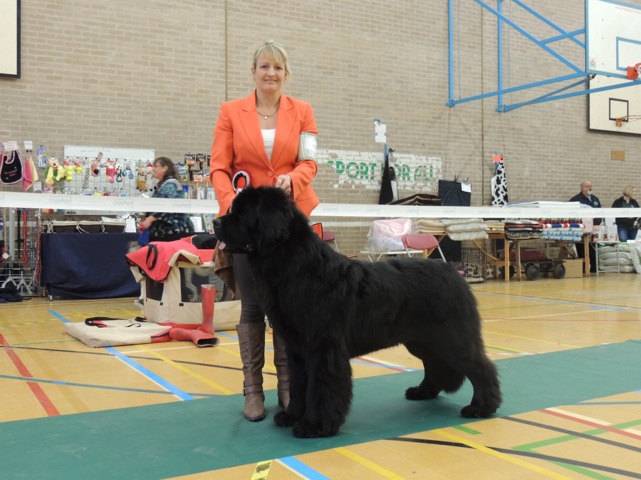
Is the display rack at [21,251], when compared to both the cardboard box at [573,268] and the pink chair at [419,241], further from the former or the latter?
the cardboard box at [573,268]

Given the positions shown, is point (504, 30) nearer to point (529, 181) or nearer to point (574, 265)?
point (529, 181)

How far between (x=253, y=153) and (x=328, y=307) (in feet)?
2.88

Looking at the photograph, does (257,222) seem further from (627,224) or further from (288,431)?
(627,224)

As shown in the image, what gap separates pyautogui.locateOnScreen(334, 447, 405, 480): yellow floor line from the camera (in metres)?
2.22

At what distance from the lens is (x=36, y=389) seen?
11.6ft

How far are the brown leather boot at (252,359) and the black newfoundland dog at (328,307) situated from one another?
0.20m

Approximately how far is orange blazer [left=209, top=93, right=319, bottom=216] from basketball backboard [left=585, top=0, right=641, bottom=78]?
8.93 metres

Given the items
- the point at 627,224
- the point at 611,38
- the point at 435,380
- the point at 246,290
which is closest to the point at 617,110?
the point at 627,224

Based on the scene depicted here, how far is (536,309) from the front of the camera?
23.7ft

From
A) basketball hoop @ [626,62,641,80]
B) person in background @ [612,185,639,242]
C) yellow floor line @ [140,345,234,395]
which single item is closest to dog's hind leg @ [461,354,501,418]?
yellow floor line @ [140,345,234,395]

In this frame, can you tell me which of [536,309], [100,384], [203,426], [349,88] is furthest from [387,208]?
[203,426]

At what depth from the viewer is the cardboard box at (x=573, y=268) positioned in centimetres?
1212

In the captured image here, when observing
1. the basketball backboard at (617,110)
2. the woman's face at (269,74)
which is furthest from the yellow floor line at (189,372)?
the basketball backboard at (617,110)

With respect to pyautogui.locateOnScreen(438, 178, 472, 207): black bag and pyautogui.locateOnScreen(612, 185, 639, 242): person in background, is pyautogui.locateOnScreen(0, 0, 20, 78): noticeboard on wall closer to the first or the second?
pyautogui.locateOnScreen(438, 178, 472, 207): black bag
